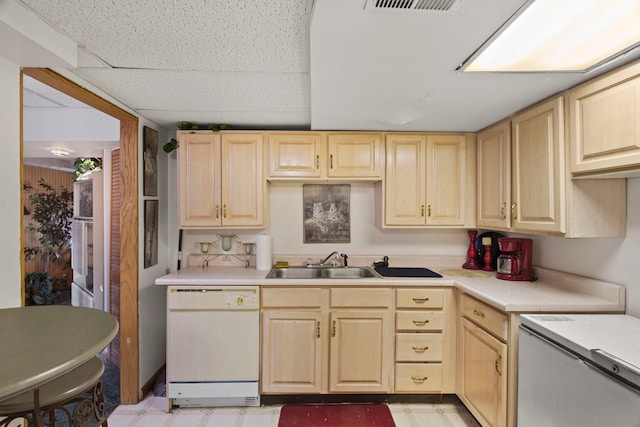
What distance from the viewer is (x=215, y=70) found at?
5.35 feet

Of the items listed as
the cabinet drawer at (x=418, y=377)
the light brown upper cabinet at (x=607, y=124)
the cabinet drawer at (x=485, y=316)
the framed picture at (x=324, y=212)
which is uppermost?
the light brown upper cabinet at (x=607, y=124)

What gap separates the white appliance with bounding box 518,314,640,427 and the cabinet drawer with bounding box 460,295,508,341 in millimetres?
127

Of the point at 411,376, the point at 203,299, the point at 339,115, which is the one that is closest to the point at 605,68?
the point at 339,115

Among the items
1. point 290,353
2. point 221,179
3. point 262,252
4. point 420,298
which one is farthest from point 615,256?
point 221,179

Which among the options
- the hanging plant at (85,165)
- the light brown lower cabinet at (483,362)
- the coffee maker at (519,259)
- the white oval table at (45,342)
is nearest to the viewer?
the white oval table at (45,342)

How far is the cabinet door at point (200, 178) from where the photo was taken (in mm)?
2541

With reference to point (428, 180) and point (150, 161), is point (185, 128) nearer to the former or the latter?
point (150, 161)

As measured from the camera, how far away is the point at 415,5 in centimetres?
101

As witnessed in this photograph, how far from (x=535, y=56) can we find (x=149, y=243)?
2.83 m

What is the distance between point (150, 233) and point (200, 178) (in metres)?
0.61

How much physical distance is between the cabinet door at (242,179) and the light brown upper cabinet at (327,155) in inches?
5.0

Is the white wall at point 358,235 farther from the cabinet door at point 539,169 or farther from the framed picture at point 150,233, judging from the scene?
the cabinet door at point 539,169

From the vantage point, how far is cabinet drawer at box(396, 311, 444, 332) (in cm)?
227

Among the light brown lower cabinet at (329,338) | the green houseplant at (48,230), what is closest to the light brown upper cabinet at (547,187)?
the light brown lower cabinet at (329,338)
